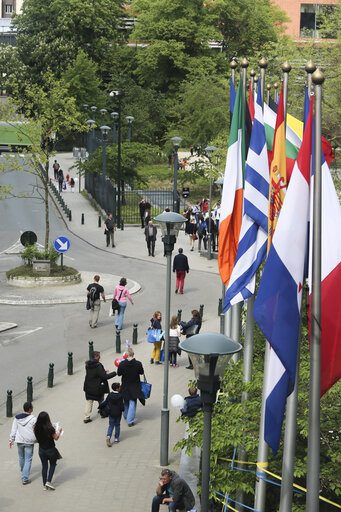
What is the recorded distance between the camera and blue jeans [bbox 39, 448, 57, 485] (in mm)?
14938

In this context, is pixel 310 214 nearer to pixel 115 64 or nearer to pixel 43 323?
pixel 43 323

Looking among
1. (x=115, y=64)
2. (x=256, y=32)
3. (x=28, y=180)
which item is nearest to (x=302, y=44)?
(x=28, y=180)

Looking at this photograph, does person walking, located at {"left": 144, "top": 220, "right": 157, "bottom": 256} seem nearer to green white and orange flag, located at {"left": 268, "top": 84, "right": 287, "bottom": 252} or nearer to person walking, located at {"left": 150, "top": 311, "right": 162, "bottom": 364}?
person walking, located at {"left": 150, "top": 311, "right": 162, "bottom": 364}

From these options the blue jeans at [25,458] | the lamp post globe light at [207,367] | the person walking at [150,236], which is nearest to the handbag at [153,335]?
the blue jeans at [25,458]

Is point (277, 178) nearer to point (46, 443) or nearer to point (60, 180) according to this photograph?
point (46, 443)

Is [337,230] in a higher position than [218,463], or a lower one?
higher

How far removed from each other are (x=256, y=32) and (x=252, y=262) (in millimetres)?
68817

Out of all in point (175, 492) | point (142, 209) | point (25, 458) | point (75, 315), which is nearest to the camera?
point (175, 492)

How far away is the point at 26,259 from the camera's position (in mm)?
34406

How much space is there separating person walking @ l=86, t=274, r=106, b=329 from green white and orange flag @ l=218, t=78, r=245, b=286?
11.6 meters

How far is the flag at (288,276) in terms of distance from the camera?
9.37 meters

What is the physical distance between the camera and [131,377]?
57.7 feet

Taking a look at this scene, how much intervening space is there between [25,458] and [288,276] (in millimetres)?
7498

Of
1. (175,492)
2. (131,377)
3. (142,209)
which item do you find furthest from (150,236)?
(175,492)
